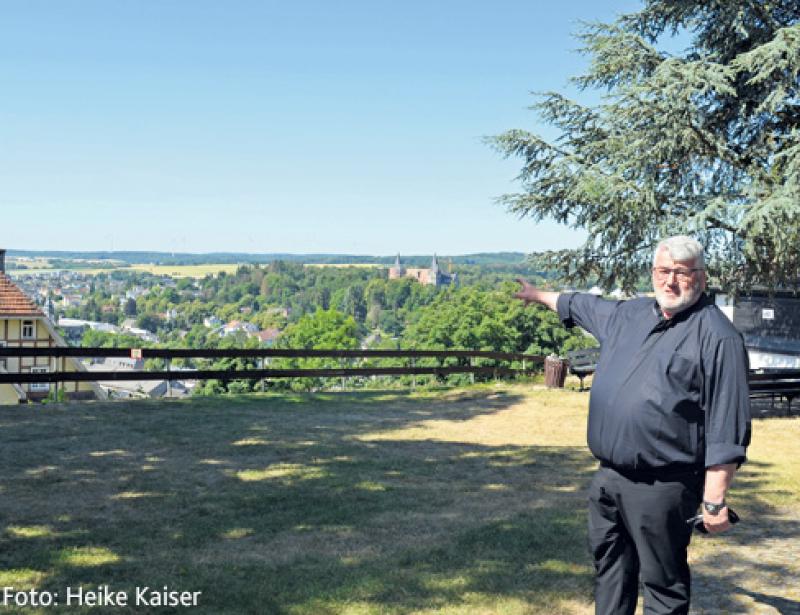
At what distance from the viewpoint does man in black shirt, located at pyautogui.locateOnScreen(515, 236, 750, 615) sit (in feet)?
11.6

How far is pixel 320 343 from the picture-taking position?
61594 mm

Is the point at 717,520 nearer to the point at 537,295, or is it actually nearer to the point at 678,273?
the point at 678,273

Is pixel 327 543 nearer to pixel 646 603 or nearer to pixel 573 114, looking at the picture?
pixel 646 603

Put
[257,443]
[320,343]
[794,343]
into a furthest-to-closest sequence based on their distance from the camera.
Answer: [320,343] < [794,343] < [257,443]

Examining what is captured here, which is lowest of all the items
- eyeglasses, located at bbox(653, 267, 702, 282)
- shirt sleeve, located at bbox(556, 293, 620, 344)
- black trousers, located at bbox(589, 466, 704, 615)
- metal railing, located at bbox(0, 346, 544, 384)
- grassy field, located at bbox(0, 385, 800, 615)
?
grassy field, located at bbox(0, 385, 800, 615)

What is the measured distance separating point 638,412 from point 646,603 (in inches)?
39.3

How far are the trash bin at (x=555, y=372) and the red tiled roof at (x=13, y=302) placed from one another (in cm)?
2303

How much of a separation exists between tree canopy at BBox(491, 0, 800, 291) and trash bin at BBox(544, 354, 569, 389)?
217 centimetres

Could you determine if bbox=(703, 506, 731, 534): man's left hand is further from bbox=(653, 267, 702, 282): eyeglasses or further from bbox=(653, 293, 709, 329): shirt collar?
bbox=(653, 267, 702, 282): eyeglasses

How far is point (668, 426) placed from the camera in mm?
3609

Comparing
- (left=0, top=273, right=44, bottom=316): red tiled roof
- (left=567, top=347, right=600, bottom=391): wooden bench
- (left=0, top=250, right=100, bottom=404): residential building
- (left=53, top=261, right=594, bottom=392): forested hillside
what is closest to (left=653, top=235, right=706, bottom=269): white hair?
(left=53, top=261, right=594, bottom=392): forested hillside

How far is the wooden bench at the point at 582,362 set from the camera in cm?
1868

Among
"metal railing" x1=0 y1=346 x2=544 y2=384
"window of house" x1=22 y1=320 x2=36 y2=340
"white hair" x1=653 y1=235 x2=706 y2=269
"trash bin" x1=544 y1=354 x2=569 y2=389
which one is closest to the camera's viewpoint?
"white hair" x1=653 y1=235 x2=706 y2=269

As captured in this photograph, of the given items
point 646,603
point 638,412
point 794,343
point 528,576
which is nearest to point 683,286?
point 638,412
